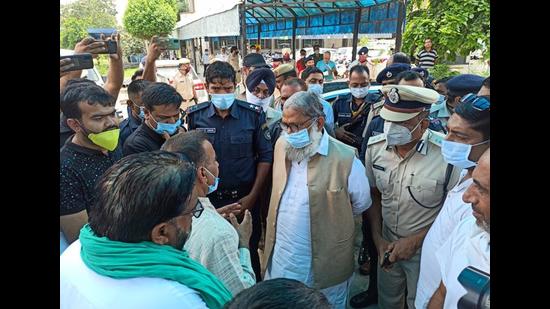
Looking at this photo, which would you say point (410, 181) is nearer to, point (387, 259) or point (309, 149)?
point (387, 259)

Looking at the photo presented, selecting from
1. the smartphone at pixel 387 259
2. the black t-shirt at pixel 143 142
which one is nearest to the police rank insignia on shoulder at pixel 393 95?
the smartphone at pixel 387 259

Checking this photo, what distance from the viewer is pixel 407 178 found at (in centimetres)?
223

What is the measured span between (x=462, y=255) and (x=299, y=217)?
1149mm

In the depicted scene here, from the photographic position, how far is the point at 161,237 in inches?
47.4

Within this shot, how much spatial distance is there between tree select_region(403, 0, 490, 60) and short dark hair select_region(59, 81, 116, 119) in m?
6.90

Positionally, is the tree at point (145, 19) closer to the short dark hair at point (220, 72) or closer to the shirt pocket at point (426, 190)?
the short dark hair at point (220, 72)

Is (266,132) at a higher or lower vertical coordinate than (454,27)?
lower

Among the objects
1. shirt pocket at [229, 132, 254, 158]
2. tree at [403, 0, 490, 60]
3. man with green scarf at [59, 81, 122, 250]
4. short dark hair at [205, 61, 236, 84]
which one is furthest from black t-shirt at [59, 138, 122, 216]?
tree at [403, 0, 490, 60]

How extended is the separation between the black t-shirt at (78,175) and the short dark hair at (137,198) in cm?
76

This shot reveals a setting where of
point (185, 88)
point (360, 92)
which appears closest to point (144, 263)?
point (360, 92)

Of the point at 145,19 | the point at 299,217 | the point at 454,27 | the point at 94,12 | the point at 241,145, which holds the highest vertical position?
the point at 94,12

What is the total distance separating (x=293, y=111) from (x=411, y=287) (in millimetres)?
1361

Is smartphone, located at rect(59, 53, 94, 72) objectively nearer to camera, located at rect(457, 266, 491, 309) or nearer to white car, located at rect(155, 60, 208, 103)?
camera, located at rect(457, 266, 491, 309)
